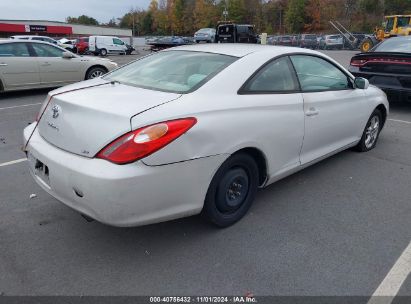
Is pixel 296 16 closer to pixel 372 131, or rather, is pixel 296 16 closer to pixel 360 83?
pixel 372 131

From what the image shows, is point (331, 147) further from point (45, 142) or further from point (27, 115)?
point (27, 115)

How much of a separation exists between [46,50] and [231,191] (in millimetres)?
8535

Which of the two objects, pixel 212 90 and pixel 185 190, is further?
pixel 212 90

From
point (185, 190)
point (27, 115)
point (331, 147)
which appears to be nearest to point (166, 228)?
point (185, 190)

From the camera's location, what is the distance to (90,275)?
261cm

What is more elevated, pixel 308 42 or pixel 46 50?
pixel 308 42

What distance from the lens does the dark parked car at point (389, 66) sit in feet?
24.0

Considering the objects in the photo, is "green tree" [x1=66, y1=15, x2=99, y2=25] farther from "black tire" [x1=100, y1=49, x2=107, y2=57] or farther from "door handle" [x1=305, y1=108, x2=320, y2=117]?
"door handle" [x1=305, y1=108, x2=320, y2=117]

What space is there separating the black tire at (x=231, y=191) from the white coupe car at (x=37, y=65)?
26.7 ft

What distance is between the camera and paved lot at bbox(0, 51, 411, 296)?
8.33 feet

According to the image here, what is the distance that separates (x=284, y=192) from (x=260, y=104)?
3.95 ft

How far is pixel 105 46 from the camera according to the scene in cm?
3250

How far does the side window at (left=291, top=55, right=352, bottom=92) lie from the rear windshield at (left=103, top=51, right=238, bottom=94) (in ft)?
2.76

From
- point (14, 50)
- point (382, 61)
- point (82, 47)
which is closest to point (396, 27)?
point (382, 61)
